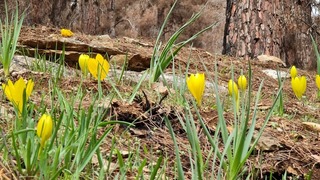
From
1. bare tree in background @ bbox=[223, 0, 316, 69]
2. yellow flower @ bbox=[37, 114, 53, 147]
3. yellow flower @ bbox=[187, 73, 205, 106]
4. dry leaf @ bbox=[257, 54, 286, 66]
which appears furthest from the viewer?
bare tree in background @ bbox=[223, 0, 316, 69]

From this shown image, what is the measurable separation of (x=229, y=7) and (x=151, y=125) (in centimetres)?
355

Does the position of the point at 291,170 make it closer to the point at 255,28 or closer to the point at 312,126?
the point at 312,126

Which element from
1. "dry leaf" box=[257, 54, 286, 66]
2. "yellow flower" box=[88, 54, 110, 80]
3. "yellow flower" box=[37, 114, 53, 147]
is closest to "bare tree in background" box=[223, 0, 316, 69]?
"dry leaf" box=[257, 54, 286, 66]

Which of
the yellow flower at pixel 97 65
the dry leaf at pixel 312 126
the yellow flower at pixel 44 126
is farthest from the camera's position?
the dry leaf at pixel 312 126

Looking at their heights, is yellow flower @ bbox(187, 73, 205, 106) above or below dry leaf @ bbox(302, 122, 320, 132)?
above

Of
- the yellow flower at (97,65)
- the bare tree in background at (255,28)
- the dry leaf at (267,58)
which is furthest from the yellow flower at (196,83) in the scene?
the bare tree in background at (255,28)

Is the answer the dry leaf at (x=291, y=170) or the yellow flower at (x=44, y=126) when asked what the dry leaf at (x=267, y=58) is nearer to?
the dry leaf at (x=291, y=170)

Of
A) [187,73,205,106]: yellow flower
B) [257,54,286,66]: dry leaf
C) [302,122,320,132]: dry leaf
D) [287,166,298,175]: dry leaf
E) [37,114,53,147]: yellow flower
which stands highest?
[187,73,205,106]: yellow flower

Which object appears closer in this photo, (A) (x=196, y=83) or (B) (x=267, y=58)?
(A) (x=196, y=83)

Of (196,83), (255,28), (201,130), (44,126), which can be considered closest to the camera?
(44,126)

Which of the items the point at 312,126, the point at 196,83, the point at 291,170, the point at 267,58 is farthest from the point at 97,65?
the point at 267,58

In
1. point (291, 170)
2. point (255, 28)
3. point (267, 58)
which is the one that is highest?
point (255, 28)

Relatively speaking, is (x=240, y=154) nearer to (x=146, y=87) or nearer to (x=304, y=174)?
(x=304, y=174)

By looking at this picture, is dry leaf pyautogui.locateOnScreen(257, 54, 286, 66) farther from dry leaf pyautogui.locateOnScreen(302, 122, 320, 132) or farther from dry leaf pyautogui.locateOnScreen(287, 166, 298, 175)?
dry leaf pyautogui.locateOnScreen(287, 166, 298, 175)
